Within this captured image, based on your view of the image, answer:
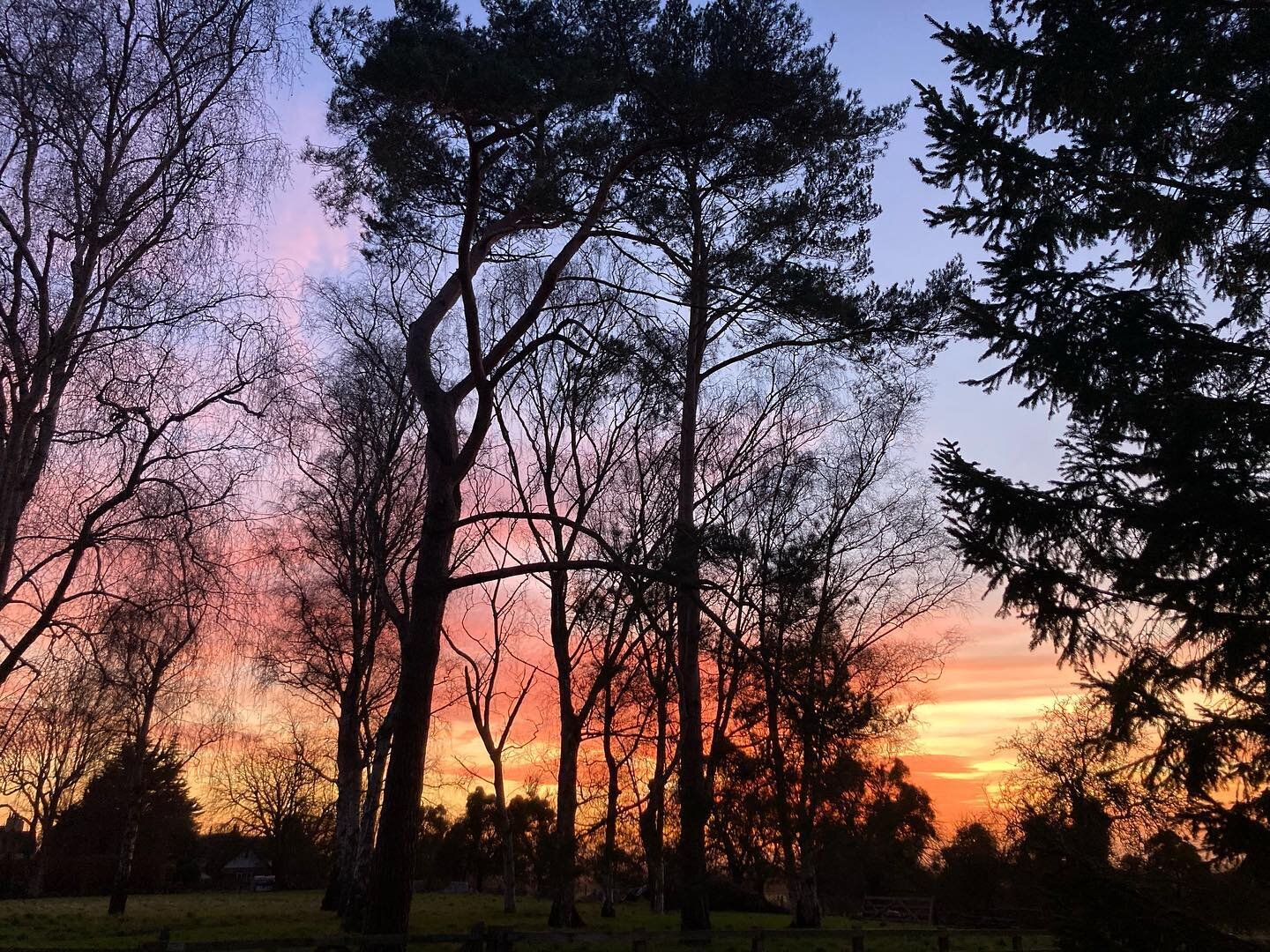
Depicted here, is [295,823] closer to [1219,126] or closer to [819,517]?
[819,517]

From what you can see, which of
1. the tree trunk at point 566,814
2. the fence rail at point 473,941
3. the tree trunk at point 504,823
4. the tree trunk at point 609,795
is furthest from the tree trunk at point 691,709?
the tree trunk at point 504,823

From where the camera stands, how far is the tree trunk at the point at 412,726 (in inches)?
349

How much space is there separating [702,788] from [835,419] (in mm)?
9762

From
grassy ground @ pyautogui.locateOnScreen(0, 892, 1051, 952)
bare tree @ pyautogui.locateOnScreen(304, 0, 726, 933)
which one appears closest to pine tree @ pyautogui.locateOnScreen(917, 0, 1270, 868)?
bare tree @ pyautogui.locateOnScreen(304, 0, 726, 933)

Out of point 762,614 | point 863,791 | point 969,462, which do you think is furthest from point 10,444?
point 863,791

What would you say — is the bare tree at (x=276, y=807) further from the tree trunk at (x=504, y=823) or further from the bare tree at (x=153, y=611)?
the bare tree at (x=153, y=611)

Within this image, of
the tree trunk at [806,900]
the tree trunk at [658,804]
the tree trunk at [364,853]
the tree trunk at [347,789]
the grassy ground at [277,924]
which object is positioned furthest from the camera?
the tree trunk at [806,900]

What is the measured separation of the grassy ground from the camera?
1658 cm

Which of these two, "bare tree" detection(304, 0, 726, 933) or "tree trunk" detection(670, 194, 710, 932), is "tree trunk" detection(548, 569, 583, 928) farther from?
"bare tree" detection(304, 0, 726, 933)

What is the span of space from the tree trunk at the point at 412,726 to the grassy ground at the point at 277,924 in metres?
4.43

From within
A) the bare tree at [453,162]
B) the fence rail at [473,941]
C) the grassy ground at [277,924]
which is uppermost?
the bare tree at [453,162]

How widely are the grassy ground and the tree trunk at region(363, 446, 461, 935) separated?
14.5ft

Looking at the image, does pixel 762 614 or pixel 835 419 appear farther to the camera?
pixel 835 419

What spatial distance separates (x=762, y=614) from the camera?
26.5 ft
